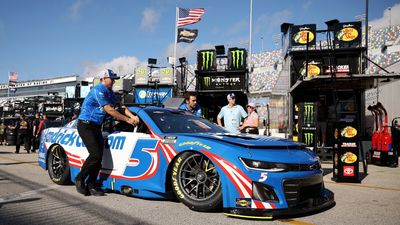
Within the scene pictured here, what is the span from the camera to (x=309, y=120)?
→ 39.8 feet

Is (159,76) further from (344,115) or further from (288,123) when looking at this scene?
(344,115)

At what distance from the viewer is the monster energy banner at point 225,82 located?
17203 mm

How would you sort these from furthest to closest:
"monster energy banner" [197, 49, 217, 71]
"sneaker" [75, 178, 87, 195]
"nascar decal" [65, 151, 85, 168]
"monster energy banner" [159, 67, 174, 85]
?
"monster energy banner" [159, 67, 174, 85]
"monster energy banner" [197, 49, 217, 71]
"nascar decal" [65, 151, 85, 168]
"sneaker" [75, 178, 87, 195]

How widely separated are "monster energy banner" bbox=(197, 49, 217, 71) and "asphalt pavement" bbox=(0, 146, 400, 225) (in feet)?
40.7

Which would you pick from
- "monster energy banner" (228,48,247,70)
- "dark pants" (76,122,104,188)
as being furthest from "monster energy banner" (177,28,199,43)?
"dark pants" (76,122,104,188)

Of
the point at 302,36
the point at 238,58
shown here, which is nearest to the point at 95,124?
the point at 302,36

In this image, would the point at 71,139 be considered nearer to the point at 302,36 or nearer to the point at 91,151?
the point at 91,151

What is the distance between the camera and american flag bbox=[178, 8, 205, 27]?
2350 cm

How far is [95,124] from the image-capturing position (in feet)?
15.9

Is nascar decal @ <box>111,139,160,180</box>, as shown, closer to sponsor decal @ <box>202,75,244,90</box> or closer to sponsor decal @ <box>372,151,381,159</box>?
sponsor decal @ <box>372,151,381,159</box>

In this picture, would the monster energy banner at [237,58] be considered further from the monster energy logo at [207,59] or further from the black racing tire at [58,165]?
the black racing tire at [58,165]

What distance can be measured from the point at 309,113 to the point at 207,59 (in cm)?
684

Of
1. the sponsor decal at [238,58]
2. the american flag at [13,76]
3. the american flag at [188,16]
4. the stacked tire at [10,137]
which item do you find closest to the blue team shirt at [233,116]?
the sponsor decal at [238,58]

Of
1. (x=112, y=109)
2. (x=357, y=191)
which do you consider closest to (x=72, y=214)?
(x=112, y=109)
